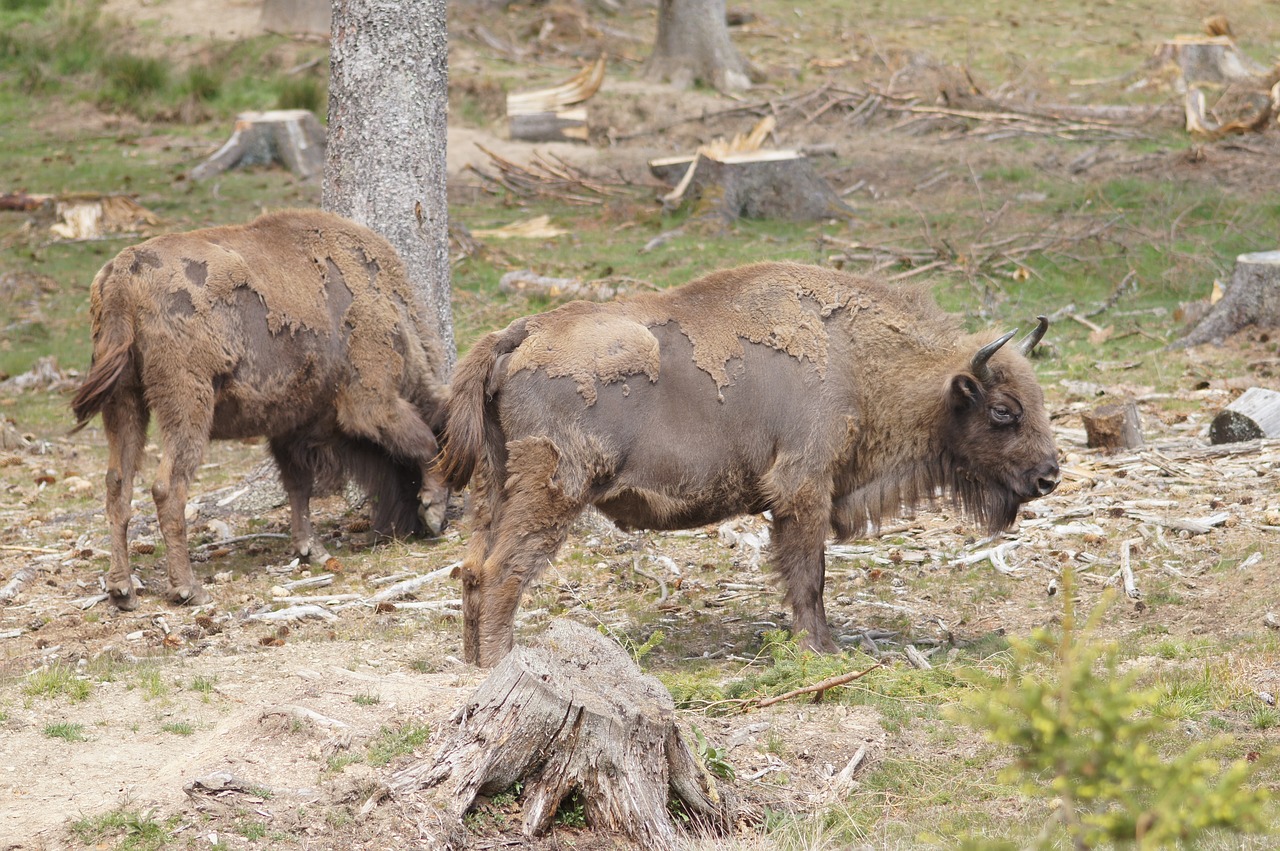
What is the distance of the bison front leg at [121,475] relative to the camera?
8.13 metres

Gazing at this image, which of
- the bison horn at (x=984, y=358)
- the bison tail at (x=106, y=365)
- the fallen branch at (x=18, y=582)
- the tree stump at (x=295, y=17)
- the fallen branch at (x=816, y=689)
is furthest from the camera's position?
the tree stump at (x=295, y=17)

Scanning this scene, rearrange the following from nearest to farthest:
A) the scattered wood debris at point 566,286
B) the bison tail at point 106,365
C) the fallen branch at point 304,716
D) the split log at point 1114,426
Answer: the fallen branch at point 304,716 < the bison tail at point 106,365 < the split log at point 1114,426 < the scattered wood debris at point 566,286

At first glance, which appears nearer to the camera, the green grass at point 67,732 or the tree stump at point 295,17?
the green grass at point 67,732

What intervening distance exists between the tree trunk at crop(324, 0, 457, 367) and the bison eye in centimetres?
442

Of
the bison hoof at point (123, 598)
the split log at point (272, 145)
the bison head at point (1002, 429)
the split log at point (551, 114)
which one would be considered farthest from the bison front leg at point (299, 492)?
the split log at point (551, 114)

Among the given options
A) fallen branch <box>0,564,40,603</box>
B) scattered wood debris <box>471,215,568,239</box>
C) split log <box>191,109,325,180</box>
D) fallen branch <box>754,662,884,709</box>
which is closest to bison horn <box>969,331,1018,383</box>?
fallen branch <box>754,662,884,709</box>

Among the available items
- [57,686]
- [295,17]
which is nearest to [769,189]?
[57,686]

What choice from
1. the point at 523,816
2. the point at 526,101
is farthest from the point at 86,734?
the point at 526,101

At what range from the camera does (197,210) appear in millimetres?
17547

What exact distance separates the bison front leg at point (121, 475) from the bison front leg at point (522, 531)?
105 inches

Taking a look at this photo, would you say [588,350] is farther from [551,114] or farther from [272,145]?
[551,114]

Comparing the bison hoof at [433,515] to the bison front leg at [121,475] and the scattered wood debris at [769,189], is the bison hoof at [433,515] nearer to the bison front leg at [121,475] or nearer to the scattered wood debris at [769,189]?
the bison front leg at [121,475]

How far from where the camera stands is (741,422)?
23.2 feet

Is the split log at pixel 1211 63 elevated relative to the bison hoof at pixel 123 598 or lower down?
elevated
